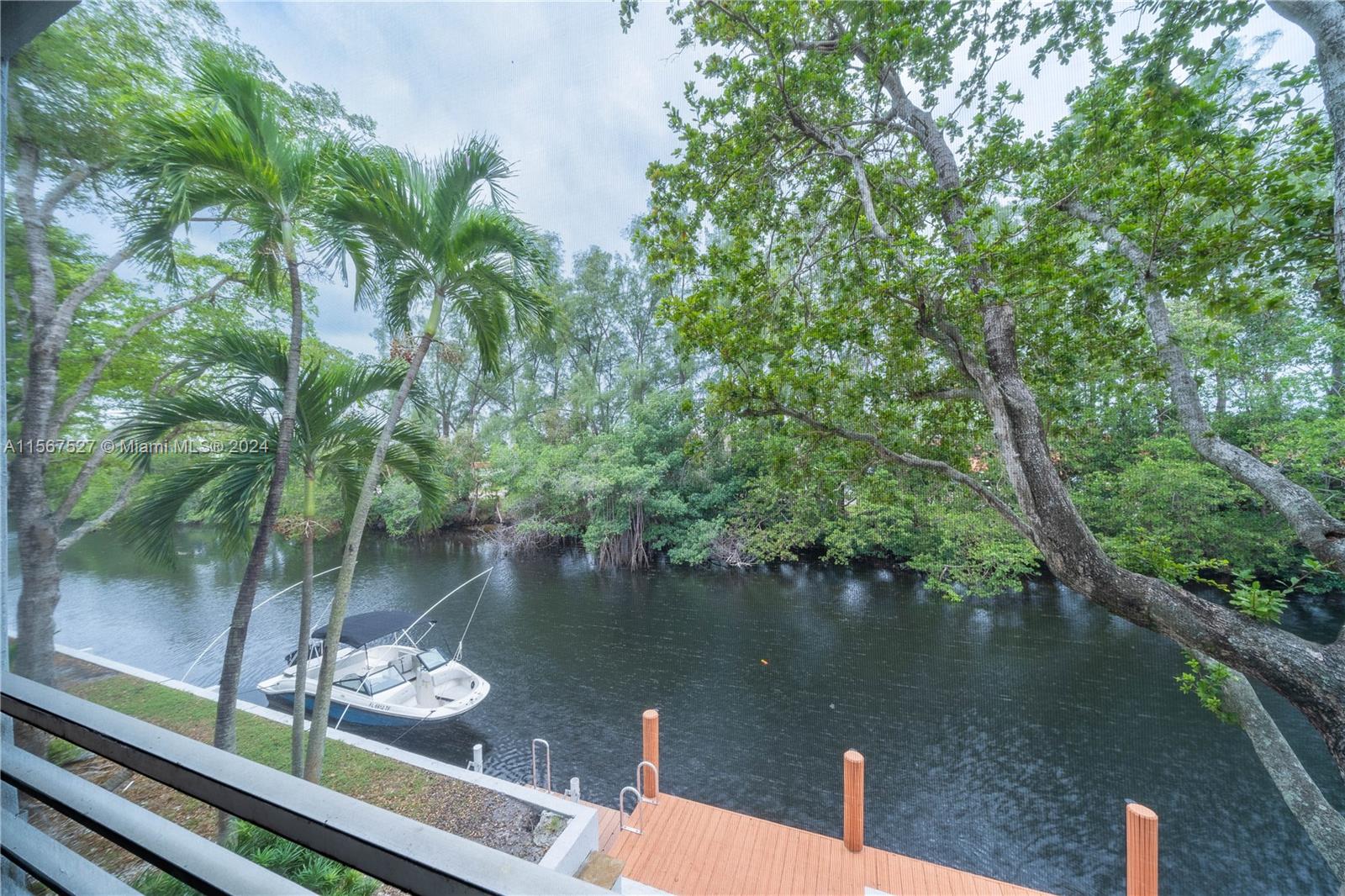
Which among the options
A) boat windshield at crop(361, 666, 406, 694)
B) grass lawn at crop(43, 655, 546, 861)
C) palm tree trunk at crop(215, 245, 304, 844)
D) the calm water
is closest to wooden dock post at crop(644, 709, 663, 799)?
the calm water

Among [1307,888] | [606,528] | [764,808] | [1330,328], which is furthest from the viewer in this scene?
A: [606,528]

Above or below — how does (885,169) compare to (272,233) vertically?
above

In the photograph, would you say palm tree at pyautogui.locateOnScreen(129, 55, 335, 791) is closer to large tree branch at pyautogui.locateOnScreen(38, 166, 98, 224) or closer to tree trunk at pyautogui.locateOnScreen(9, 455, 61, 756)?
large tree branch at pyautogui.locateOnScreen(38, 166, 98, 224)

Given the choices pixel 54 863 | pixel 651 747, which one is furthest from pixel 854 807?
pixel 54 863

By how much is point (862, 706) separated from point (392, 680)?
455cm

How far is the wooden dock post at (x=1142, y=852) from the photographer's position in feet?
7.08

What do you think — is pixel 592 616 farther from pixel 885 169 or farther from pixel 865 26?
pixel 865 26

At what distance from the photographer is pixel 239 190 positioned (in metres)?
1.29

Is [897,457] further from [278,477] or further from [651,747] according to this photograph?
[278,477]

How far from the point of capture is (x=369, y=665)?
13.2 feet

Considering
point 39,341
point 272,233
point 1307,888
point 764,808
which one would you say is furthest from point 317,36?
point 1307,888

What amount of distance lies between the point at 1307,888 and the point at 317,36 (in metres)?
6.47

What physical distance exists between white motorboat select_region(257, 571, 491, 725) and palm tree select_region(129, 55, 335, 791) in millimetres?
2252

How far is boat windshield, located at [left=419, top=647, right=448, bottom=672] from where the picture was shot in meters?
4.19
